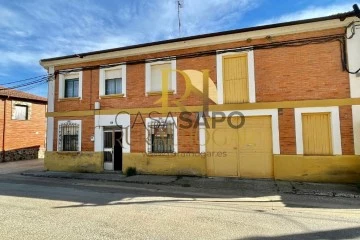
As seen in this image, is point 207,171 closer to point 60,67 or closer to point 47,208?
point 47,208

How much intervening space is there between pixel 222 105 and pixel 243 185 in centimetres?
327

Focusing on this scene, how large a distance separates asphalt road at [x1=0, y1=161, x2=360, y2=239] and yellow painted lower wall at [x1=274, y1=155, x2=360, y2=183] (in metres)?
2.05

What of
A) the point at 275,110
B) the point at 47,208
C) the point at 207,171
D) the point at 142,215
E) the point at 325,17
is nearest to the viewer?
the point at 142,215

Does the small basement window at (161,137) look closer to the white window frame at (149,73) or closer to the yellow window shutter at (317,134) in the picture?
the white window frame at (149,73)

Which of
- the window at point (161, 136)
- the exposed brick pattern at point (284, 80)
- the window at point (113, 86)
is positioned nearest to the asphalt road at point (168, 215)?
the exposed brick pattern at point (284, 80)

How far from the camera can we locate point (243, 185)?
948cm

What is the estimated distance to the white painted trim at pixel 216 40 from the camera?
32.1 ft

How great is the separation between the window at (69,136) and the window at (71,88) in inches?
56.5

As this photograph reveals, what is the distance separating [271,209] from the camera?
6.57 m

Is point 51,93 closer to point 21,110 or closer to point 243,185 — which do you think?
point 21,110

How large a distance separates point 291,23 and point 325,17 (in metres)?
1.10

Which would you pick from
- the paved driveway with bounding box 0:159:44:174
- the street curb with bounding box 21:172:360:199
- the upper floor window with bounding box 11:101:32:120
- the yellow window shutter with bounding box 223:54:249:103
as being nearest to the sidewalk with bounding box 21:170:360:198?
the street curb with bounding box 21:172:360:199

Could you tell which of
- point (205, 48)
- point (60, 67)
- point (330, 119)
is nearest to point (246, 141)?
point (330, 119)

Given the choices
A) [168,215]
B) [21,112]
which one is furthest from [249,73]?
[21,112]
